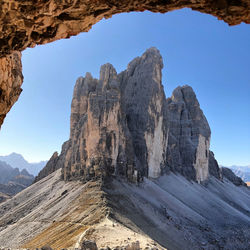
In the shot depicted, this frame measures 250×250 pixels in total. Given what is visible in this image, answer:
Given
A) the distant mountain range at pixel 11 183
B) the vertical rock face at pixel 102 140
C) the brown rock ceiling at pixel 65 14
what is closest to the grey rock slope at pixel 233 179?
the vertical rock face at pixel 102 140

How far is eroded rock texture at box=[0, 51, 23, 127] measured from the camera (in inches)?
280

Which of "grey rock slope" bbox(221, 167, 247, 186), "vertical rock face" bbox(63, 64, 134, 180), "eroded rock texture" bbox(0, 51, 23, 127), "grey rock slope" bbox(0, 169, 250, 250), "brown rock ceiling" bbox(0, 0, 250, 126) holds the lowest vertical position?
"grey rock slope" bbox(0, 169, 250, 250)

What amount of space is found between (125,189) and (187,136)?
133 ft

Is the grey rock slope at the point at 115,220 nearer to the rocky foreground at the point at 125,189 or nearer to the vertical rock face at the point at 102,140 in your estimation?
the rocky foreground at the point at 125,189

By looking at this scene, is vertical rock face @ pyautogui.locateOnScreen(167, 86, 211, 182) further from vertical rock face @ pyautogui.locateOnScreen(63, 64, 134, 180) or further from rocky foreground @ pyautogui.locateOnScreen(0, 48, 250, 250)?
vertical rock face @ pyautogui.locateOnScreen(63, 64, 134, 180)

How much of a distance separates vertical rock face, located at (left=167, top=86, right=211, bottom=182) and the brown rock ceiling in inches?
2222

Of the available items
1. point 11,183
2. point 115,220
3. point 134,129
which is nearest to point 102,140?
point 134,129

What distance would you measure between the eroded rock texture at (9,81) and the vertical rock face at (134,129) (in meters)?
28.2

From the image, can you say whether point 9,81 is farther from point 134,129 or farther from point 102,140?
point 134,129

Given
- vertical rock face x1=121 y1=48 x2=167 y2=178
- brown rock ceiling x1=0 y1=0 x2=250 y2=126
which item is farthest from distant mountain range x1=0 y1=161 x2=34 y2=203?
brown rock ceiling x1=0 y1=0 x2=250 y2=126

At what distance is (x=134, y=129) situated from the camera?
50219mm

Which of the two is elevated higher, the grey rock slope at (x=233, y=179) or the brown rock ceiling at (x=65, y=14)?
the grey rock slope at (x=233, y=179)

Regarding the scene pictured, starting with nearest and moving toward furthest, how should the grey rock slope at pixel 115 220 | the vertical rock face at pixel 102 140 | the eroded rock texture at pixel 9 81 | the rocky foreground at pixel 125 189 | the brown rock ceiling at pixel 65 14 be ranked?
the brown rock ceiling at pixel 65 14 → the eroded rock texture at pixel 9 81 → the grey rock slope at pixel 115 220 → the rocky foreground at pixel 125 189 → the vertical rock face at pixel 102 140

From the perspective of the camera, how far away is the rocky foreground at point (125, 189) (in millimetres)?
23531
